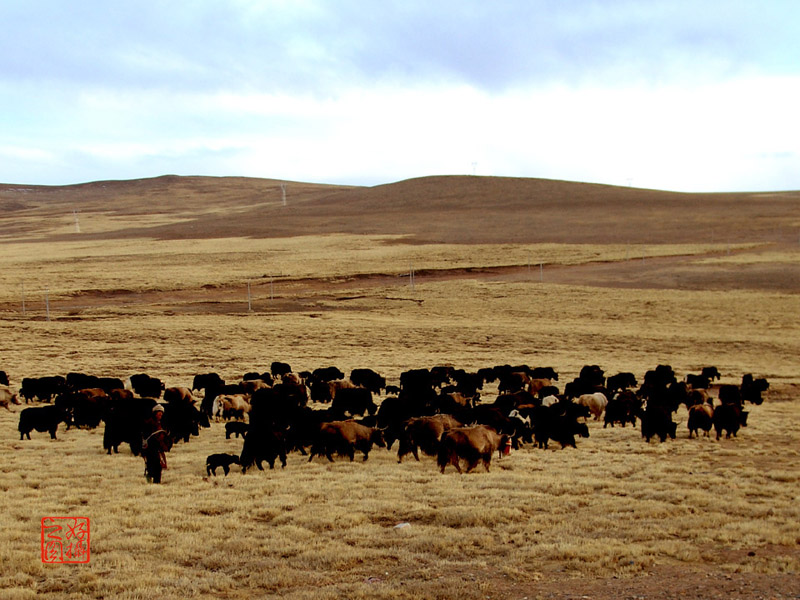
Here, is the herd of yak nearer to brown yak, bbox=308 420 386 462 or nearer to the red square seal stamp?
brown yak, bbox=308 420 386 462

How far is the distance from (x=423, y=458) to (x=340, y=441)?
1590 mm

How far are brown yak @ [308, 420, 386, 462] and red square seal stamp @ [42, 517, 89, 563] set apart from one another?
506 cm

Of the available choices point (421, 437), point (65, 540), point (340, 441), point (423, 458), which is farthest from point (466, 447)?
point (65, 540)

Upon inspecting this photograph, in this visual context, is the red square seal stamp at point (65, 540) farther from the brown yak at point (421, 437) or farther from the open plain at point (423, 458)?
the brown yak at point (421, 437)

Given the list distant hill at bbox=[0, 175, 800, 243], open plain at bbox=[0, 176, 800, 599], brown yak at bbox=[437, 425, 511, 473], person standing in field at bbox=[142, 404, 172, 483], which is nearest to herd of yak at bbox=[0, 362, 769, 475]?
brown yak at bbox=[437, 425, 511, 473]

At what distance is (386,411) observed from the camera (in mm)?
17609

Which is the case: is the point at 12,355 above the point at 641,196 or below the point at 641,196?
below

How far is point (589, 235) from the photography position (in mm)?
88438

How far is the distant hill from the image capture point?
294 feet

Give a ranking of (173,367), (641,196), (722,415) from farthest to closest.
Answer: (641,196) < (173,367) < (722,415)

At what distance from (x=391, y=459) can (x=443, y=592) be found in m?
6.92

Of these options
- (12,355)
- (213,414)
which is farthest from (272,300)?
(213,414)

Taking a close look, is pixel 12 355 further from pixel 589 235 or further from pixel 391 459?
pixel 589 235

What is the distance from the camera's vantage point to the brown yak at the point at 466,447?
44.7 ft
